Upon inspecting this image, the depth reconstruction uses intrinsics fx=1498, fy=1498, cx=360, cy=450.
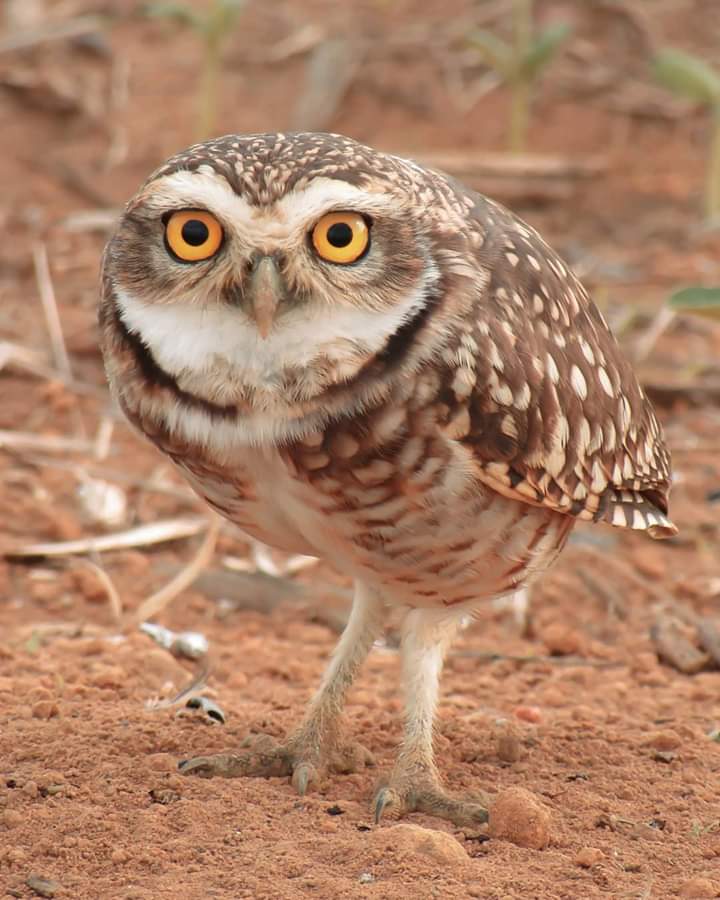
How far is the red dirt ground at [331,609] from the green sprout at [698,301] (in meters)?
1.22

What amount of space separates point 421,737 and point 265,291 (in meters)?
1.44

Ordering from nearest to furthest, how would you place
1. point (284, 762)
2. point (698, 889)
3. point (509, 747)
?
point (698, 889)
point (284, 762)
point (509, 747)

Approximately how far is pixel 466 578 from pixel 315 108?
6.86 meters

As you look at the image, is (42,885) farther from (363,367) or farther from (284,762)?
(363,367)

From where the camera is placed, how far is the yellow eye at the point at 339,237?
316cm

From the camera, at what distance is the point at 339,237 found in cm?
318

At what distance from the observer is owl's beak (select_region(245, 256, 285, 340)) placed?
10.1 ft

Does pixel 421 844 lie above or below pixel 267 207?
below

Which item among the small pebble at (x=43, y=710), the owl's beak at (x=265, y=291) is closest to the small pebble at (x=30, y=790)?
the small pebble at (x=43, y=710)

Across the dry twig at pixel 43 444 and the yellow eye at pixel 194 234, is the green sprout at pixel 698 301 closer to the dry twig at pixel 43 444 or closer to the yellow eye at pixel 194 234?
the yellow eye at pixel 194 234

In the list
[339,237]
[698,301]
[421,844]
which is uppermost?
[698,301]

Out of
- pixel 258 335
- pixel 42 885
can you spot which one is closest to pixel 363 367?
pixel 258 335

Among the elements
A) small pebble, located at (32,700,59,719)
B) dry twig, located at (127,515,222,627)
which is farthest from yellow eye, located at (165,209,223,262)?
dry twig, located at (127,515,222,627)

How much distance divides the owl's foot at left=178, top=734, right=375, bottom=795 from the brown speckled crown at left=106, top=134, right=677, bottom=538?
913 millimetres
